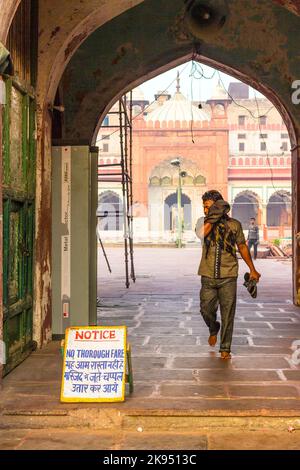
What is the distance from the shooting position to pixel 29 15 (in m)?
5.66

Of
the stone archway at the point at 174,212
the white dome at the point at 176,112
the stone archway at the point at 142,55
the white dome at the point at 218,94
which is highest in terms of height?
the white dome at the point at 218,94

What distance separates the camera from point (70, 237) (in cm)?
638

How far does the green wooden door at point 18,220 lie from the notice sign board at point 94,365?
2.88 ft

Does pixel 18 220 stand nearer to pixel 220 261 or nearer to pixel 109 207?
pixel 220 261

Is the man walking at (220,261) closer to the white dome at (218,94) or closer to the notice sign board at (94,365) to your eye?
the notice sign board at (94,365)

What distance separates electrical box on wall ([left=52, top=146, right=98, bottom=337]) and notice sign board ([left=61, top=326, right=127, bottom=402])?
2.16 m

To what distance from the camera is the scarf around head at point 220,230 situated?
5.47 m

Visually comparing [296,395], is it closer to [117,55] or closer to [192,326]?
[192,326]

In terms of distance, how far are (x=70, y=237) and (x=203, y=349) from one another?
1.68 metres

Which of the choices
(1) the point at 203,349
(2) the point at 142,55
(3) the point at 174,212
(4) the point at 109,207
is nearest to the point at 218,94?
(3) the point at 174,212

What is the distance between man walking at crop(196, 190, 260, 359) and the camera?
17.8ft

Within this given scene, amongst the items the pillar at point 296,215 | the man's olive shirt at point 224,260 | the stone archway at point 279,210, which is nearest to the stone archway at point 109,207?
the stone archway at point 279,210

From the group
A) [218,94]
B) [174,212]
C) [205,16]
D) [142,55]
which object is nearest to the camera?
[205,16]
